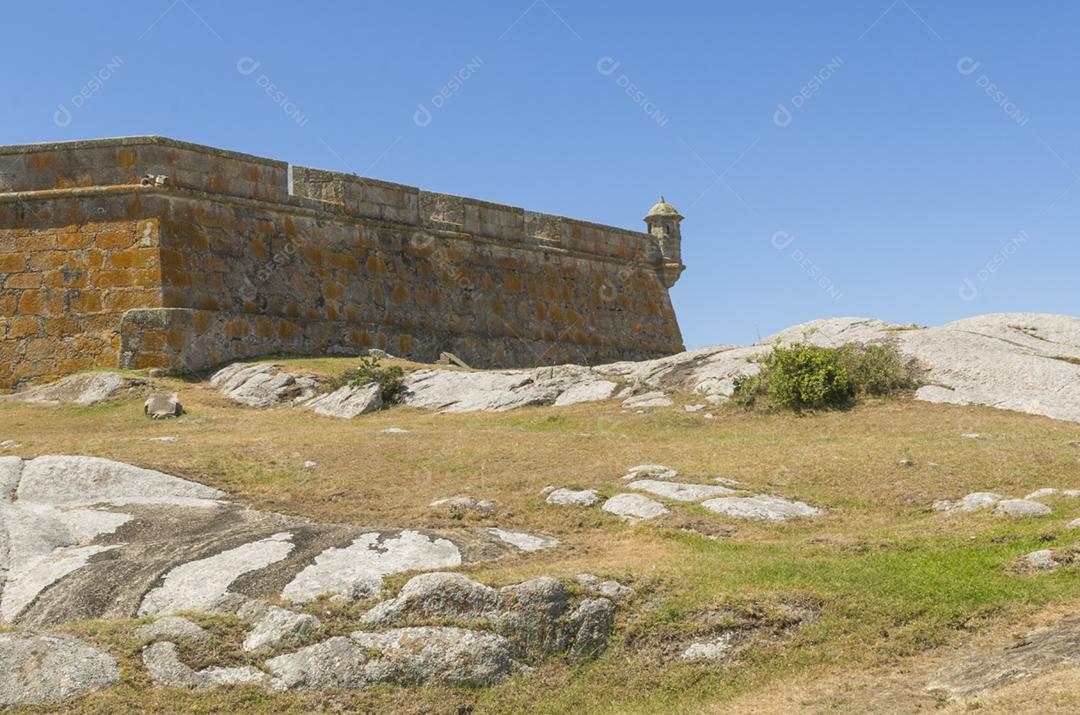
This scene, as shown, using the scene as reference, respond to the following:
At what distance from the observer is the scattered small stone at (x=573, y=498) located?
13523mm

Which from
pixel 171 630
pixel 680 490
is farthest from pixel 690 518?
pixel 171 630

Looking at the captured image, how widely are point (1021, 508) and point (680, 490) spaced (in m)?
3.87

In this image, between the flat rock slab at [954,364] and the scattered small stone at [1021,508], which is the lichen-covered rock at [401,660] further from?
the flat rock slab at [954,364]

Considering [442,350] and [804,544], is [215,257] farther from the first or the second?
[804,544]

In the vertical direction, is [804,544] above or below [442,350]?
below

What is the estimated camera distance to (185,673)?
28.3ft

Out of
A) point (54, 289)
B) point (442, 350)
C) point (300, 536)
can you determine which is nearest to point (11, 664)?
point (300, 536)

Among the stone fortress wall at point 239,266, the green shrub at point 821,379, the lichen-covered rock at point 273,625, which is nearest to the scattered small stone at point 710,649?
the lichen-covered rock at point 273,625

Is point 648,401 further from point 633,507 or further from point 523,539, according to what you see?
point 523,539

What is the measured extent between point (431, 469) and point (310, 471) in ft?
5.46

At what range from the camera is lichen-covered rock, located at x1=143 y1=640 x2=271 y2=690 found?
28.0ft

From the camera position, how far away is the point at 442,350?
3069 centimetres

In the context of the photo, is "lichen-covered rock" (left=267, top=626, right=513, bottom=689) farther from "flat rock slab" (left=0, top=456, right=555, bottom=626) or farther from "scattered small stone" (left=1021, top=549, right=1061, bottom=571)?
"scattered small stone" (left=1021, top=549, right=1061, bottom=571)

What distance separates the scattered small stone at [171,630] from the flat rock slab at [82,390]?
14.6 metres
